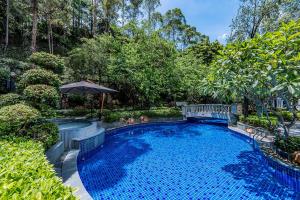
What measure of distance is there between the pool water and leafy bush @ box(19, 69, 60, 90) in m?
3.27

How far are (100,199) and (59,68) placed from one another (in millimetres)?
5495

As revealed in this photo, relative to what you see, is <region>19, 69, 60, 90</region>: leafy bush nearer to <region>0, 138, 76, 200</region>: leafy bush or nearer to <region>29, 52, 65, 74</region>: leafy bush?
<region>29, 52, 65, 74</region>: leafy bush

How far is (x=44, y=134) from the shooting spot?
5.85 m

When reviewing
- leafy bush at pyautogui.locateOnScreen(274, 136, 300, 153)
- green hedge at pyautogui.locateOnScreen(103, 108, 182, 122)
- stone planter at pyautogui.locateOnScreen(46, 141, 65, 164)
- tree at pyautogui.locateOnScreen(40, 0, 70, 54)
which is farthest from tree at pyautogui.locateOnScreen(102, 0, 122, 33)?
leafy bush at pyautogui.locateOnScreen(274, 136, 300, 153)

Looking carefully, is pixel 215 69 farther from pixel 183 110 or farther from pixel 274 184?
pixel 183 110

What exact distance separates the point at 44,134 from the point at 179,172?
15.4 ft

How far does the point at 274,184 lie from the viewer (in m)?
5.33

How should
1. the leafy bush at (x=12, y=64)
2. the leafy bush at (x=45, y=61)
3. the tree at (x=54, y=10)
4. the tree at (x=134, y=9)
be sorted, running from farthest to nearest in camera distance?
the tree at (x=134, y=9) → the tree at (x=54, y=10) → the leafy bush at (x=12, y=64) → the leafy bush at (x=45, y=61)

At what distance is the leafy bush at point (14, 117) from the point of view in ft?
16.9

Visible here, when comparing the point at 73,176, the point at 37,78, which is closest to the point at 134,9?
the point at 37,78

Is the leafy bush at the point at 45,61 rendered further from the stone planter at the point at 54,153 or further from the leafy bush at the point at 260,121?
the leafy bush at the point at 260,121

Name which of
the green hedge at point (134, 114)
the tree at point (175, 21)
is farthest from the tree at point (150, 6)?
the green hedge at point (134, 114)

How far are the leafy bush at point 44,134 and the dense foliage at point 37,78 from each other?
5.15ft

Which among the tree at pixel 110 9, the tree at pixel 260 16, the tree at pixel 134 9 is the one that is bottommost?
the tree at pixel 260 16
